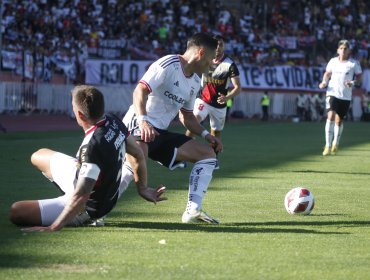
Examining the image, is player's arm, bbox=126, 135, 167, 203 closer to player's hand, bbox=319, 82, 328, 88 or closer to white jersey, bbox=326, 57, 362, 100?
player's hand, bbox=319, 82, 328, 88

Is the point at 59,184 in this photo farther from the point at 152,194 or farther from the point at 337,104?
the point at 337,104

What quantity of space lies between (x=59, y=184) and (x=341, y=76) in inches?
538

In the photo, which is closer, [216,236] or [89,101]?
[89,101]

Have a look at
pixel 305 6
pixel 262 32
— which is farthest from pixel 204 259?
pixel 305 6

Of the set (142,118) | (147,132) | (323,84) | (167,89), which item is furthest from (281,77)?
(147,132)

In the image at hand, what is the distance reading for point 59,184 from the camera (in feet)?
31.3

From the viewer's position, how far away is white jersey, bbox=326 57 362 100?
2223 cm

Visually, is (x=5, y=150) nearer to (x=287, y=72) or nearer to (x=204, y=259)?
(x=204, y=259)

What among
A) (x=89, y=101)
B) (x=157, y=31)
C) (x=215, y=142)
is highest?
(x=89, y=101)

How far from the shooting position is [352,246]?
873 cm

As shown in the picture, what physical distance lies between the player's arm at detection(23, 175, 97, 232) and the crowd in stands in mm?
32506

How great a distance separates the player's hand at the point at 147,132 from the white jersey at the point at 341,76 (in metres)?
12.9

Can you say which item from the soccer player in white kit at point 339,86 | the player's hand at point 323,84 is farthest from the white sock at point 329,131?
the player's hand at point 323,84

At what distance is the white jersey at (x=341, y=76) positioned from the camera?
22234 millimetres
